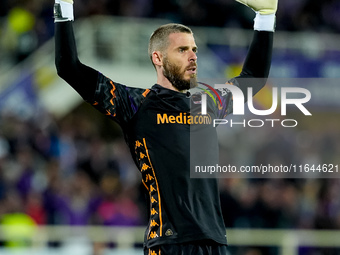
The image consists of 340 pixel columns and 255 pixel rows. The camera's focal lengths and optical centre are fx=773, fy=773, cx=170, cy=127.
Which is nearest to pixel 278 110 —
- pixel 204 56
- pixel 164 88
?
pixel 204 56

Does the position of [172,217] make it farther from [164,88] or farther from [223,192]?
[223,192]

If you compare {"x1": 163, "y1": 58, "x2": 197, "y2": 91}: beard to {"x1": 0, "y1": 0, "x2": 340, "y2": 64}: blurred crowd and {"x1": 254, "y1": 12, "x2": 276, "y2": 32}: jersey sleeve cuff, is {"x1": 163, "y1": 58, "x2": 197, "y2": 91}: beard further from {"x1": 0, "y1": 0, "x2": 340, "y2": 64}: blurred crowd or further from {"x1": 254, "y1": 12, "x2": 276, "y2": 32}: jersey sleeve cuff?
{"x1": 0, "y1": 0, "x2": 340, "y2": 64}: blurred crowd

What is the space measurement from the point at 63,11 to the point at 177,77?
78cm

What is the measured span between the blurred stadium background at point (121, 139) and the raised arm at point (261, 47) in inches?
187

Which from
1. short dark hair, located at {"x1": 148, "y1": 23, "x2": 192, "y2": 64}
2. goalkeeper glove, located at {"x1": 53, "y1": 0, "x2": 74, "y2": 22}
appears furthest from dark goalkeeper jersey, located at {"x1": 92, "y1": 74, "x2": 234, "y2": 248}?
goalkeeper glove, located at {"x1": 53, "y1": 0, "x2": 74, "y2": 22}

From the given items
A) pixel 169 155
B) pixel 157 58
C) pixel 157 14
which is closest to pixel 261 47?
pixel 157 58

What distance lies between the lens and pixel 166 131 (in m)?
4.51

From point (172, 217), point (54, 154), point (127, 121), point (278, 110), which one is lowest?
point (172, 217)

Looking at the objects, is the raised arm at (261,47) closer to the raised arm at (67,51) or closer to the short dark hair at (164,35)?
the short dark hair at (164,35)

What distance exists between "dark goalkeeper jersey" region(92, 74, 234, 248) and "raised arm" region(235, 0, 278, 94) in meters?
0.43

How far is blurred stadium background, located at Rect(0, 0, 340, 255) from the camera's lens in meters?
9.74

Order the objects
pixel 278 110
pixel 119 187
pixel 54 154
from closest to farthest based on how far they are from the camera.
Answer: pixel 119 187 → pixel 54 154 → pixel 278 110

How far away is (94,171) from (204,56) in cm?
452

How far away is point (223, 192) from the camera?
9.84m
